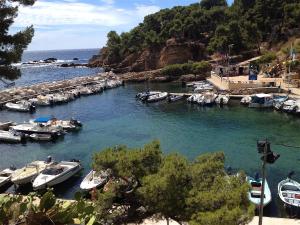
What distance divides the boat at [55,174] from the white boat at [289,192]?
1790 cm

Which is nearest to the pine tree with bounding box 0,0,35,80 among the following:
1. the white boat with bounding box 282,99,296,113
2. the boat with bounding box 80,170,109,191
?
the boat with bounding box 80,170,109,191

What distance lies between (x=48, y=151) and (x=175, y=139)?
15.1 m

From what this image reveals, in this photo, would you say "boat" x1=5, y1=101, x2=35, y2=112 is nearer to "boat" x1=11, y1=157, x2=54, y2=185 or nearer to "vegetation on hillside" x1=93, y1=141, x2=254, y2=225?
"boat" x1=11, y1=157, x2=54, y2=185

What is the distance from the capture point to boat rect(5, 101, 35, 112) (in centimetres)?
6906

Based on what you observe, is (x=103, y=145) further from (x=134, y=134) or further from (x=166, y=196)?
(x=166, y=196)

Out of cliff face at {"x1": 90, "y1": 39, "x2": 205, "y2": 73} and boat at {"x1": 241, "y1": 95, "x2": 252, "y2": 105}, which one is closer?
boat at {"x1": 241, "y1": 95, "x2": 252, "y2": 105}

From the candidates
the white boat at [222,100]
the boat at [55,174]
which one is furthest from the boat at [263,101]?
the boat at [55,174]

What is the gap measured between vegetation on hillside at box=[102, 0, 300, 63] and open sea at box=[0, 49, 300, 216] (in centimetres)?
3727

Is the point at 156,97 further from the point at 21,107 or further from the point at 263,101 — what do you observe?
the point at 21,107

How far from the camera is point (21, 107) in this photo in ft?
228

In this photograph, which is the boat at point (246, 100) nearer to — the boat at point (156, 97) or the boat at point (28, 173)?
the boat at point (156, 97)

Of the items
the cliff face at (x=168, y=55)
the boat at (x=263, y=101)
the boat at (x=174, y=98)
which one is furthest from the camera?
the cliff face at (x=168, y=55)

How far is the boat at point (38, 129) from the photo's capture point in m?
49.3

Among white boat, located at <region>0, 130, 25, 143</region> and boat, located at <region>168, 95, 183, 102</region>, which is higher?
boat, located at <region>168, 95, 183, 102</region>
